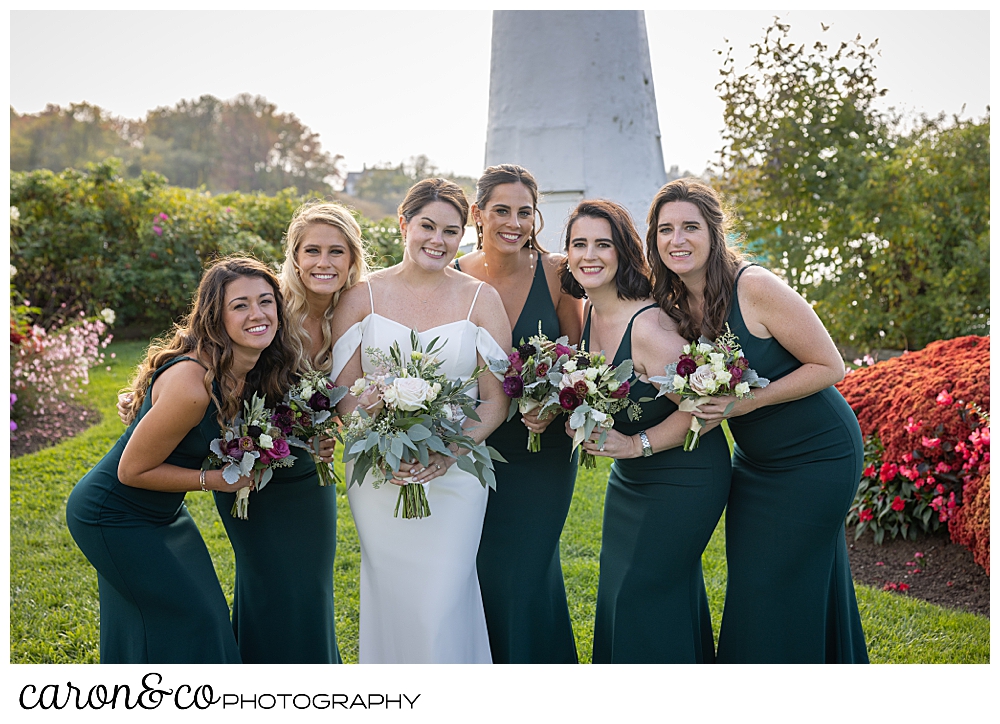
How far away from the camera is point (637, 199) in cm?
655

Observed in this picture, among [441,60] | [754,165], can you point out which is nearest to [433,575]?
[441,60]

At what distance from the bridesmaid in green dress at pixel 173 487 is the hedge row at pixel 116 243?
8779 mm

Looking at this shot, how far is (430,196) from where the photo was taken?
3424 millimetres

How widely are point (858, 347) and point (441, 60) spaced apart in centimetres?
651

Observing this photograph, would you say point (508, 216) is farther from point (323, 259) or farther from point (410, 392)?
point (410, 392)

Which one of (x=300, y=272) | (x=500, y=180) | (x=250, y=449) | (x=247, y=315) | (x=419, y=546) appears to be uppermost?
(x=500, y=180)

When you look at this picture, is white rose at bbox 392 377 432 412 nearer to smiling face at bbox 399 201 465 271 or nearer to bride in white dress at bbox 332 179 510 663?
bride in white dress at bbox 332 179 510 663

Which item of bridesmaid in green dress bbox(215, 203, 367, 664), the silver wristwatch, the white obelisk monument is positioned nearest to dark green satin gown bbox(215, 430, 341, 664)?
bridesmaid in green dress bbox(215, 203, 367, 664)

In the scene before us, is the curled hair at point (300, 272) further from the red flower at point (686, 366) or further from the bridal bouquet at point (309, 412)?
the red flower at point (686, 366)

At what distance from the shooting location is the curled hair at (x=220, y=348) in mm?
3158

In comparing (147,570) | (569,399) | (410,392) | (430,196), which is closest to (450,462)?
(410,392)

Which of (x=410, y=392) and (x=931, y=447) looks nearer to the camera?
(x=410, y=392)

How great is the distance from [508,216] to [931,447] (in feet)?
10.9

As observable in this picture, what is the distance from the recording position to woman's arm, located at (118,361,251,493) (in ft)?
9.84
